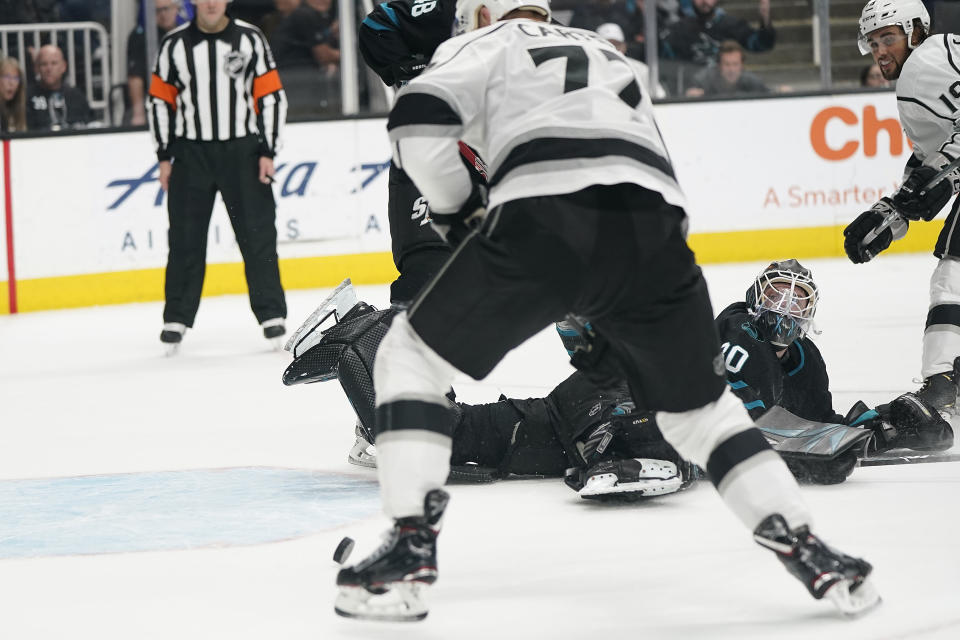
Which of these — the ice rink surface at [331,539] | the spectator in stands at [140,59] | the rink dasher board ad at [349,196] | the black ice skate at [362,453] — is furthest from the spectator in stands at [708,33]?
the black ice skate at [362,453]

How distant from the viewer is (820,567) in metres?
2.21

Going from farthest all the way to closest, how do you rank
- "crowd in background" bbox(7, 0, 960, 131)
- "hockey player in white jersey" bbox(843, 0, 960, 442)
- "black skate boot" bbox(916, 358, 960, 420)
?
1. "crowd in background" bbox(7, 0, 960, 131)
2. "hockey player in white jersey" bbox(843, 0, 960, 442)
3. "black skate boot" bbox(916, 358, 960, 420)

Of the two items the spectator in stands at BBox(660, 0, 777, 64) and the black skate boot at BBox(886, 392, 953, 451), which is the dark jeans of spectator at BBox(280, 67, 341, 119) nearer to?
the spectator in stands at BBox(660, 0, 777, 64)

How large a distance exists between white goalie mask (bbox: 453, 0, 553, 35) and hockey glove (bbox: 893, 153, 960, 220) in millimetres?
2041

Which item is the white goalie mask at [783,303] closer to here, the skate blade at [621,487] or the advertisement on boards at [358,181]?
the skate blade at [621,487]

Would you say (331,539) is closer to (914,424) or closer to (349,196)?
(914,424)

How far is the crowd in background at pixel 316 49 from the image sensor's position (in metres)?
7.55

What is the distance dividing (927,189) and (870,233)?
0.21m

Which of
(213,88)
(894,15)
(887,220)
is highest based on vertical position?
(894,15)

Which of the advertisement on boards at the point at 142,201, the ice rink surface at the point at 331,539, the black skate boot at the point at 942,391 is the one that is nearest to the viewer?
the ice rink surface at the point at 331,539

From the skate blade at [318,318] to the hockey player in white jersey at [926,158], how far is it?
5.27 ft

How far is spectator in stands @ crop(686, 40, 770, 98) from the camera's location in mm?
8461

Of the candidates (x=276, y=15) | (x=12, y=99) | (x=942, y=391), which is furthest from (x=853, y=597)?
(x=276, y=15)

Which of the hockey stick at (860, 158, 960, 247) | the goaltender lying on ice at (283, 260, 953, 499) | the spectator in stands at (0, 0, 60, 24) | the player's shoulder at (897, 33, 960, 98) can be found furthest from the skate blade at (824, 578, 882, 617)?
the spectator in stands at (0, 0, 60, 24)
